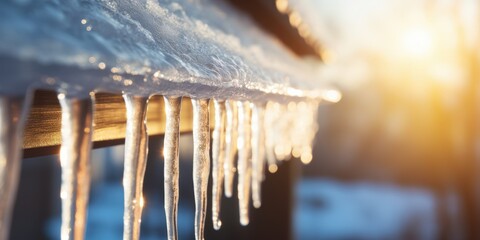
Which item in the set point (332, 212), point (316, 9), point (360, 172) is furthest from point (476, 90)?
point (316, 9)

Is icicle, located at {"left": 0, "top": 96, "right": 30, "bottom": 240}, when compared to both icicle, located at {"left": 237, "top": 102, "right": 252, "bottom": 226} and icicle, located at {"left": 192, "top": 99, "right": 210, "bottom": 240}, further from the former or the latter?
icicle, located at {"left": 237, "top": 102, "right": 252, "bottom": 226}

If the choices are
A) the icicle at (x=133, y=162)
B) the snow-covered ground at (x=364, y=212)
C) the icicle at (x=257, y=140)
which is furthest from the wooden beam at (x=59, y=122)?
the snow-covered ground at (x=364, y=212)

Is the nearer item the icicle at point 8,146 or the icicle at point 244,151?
the icicle at point 8,146

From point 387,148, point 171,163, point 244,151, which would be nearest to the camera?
point 171,163

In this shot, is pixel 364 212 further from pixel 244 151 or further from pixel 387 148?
pixel 244 151

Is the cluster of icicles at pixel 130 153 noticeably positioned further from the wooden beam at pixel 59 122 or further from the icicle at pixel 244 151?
the wooden beam at pixel 59 122

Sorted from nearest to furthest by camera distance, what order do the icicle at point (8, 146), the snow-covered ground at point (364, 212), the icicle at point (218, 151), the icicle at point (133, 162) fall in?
the icicle at point (8, 146)
the icicle at point (133, 162)
the icicle at point (218, 151)
the snow-covered ground at point (364, 212)

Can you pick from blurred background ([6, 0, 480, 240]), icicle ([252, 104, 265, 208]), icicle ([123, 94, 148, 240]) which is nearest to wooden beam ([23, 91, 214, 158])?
icicle ([123, 94, 148, 240])

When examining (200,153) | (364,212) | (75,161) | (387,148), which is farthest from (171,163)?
(387,148)
